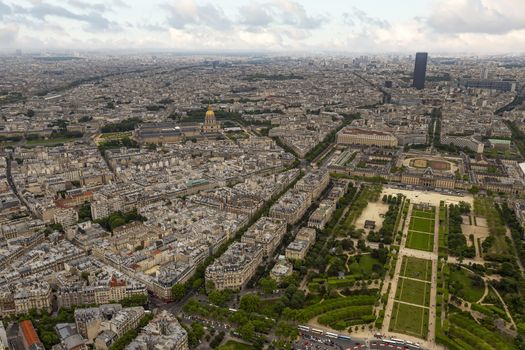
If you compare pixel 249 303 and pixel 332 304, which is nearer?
pixel 249 303

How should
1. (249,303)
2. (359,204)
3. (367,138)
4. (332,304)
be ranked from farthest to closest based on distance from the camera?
(367,138)
(359,204)
(332,304)
(249,303)

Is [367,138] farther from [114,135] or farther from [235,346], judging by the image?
[235,346]

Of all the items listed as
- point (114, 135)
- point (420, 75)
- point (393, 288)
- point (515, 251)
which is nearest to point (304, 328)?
point (393, 288)

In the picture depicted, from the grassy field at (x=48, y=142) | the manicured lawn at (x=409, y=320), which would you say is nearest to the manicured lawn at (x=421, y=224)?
the manicured lawn at (x=409, y=320)

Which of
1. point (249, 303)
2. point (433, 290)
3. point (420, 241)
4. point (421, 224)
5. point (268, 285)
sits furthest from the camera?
point (421, 224)

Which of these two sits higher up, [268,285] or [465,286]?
[268,285]
